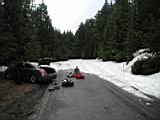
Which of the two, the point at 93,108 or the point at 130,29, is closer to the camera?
the point at 93,108

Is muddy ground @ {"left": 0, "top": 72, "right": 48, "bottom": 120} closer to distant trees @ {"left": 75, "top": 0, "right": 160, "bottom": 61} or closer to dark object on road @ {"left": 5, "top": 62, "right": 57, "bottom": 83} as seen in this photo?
dark object on road @ {"left": 5, "top": 62, "right": 57, "bottom": 83}

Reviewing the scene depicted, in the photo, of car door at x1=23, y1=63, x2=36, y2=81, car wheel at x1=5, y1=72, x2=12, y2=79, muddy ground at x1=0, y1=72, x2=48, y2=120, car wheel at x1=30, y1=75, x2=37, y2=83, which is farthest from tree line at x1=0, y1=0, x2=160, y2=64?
muddy ground at x1=0, y1=72, x2=48, y2=120

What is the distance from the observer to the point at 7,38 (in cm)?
1647

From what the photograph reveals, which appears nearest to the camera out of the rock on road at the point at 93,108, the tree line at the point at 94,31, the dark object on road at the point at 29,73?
the rock on road at the point at 93,108

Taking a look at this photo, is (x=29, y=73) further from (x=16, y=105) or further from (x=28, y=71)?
(x=16, y=105)

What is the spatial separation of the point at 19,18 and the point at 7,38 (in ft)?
11.6

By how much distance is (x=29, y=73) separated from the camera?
16047mm

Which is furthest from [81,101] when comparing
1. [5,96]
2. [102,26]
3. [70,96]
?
[102,26]

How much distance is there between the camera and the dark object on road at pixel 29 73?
15742 mm

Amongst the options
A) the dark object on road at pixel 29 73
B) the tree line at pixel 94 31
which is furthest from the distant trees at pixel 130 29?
the dark object on road at pixel 29 73

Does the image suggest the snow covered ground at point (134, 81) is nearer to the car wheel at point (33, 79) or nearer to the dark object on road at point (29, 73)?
the dark object on road at point (29, 73)

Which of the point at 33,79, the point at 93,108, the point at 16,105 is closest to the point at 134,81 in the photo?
the point at 33,79

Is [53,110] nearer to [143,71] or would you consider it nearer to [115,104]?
[115,104]

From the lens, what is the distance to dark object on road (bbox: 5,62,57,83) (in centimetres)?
1574
